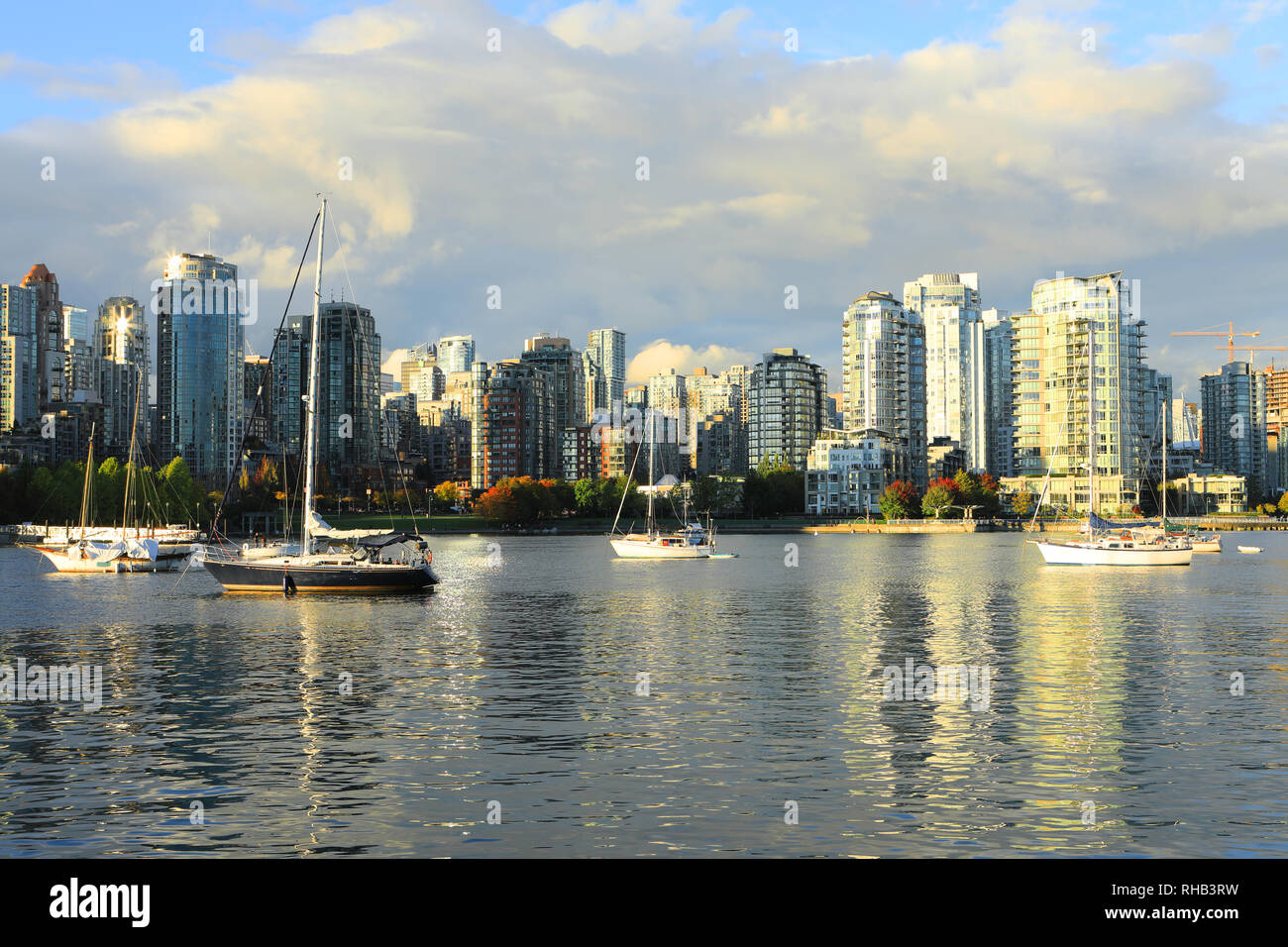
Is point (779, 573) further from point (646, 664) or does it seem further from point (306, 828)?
point (306, 828)

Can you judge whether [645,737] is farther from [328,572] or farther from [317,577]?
[317,577]

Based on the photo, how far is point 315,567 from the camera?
79.1 m

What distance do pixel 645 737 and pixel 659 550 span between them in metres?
112

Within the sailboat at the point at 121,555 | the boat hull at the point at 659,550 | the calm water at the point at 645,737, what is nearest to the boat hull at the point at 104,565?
the sailboat at the point at 121,555

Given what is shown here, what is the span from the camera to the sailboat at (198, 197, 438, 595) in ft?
259

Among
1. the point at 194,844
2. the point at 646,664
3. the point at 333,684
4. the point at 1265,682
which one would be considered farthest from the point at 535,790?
the point at 1265,682

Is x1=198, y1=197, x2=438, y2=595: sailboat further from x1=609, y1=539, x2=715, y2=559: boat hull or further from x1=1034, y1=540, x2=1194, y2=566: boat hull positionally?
x1=1034, y1=540, x2=1194, y2=566: boat hull

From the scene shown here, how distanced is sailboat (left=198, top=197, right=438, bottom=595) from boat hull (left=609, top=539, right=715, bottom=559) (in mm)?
61449

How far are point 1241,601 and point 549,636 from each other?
5004cm
